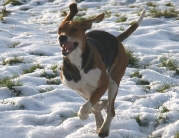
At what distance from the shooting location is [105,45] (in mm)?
4977

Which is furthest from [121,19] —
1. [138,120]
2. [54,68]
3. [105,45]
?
[138,120]

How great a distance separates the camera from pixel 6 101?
5.55 metres

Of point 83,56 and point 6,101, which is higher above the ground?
point 83,56

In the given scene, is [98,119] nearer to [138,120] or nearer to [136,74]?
[138,120]

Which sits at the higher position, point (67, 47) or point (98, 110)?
point (67, 47)

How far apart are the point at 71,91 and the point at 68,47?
1913 millimetres

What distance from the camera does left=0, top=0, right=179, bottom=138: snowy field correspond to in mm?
4766

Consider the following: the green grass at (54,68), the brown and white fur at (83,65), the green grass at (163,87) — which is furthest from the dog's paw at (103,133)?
the green grass at (54,68)

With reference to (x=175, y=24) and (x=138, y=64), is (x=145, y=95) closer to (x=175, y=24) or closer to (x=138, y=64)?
(x=138, y=64)

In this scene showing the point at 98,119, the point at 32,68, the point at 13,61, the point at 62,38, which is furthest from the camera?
the point at 13,61

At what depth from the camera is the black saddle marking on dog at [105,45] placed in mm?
4792

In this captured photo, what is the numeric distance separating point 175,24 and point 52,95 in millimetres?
4899

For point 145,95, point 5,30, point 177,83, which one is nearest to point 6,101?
point 145,95

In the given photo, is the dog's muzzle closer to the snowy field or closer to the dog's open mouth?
the dog's open mouth
